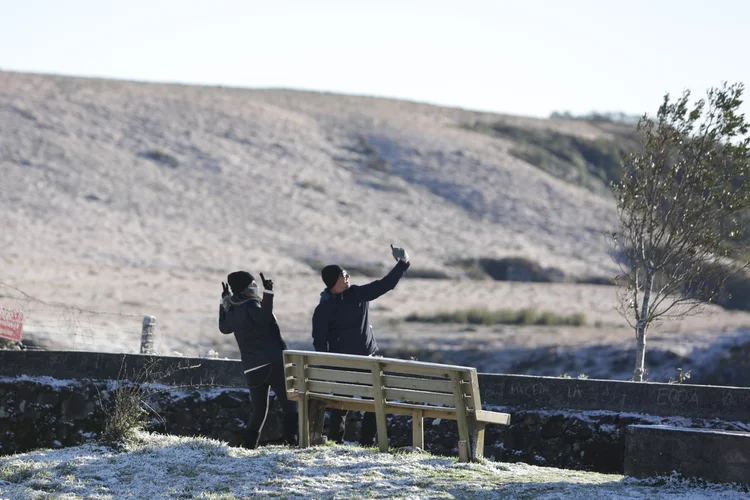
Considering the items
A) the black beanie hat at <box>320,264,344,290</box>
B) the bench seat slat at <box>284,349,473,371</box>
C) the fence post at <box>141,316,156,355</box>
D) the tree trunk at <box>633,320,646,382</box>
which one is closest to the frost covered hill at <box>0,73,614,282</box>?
the fence post at <box>141,316,156,355</box>

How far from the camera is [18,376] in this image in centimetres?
1128

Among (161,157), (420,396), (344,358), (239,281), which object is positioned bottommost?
(420,396)

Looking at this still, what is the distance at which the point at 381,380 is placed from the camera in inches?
345

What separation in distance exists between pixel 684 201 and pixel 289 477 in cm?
626

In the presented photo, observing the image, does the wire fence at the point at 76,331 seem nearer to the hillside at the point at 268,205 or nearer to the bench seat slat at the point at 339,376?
the hillside at the point at 268,205

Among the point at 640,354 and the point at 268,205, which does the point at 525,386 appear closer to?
the point at 640,354

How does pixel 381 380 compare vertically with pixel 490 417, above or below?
above

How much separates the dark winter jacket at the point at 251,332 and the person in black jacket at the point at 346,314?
1.10 feet

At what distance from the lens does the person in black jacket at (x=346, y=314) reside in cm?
930

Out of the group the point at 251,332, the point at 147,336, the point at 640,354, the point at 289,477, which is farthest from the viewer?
the point at 147,336

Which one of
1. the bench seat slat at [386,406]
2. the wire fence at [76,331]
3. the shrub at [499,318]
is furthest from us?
the shrub at [499,318]

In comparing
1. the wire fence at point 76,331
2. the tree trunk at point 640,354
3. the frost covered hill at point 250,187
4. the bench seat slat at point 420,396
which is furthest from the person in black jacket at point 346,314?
the frost covered hill at point 250,187

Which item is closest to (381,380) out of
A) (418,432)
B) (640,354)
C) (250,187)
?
(418,432)

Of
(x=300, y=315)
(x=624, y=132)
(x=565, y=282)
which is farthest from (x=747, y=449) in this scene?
(x=624, y=132)
